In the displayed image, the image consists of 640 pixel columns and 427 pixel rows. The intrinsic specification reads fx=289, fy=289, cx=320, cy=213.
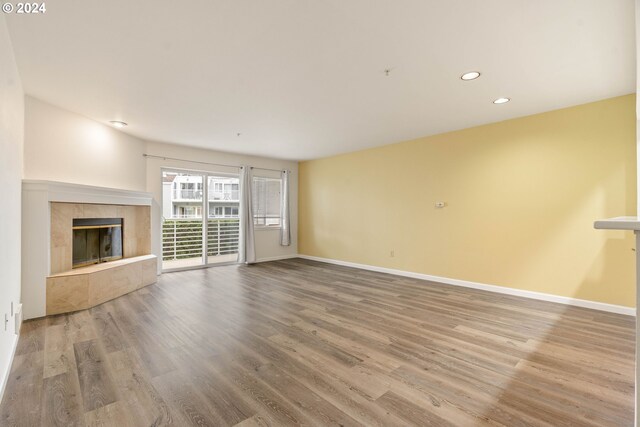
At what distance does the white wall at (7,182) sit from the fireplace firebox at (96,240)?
1243mm

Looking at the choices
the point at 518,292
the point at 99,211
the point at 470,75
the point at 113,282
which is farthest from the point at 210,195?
the point at 518,292

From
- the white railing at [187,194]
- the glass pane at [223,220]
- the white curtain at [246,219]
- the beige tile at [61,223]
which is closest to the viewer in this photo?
the beige tile at [61,223]

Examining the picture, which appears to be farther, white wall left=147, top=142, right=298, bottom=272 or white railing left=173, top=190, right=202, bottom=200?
white railing left=173, top=190, right=202, bottom=200

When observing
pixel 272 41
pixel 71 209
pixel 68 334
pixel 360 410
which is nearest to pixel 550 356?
pixel 360 410

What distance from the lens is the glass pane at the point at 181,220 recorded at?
5.71 m

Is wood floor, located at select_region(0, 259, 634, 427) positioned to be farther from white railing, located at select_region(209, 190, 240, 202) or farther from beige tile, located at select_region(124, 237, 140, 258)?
white railing, located at select_region(209, 190, 240, 202)

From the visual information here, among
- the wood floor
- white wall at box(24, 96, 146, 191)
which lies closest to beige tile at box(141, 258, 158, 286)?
the wood floor

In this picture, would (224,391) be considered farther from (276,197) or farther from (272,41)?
(276,197)

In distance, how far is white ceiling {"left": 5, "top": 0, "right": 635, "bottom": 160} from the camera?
1.96 meters

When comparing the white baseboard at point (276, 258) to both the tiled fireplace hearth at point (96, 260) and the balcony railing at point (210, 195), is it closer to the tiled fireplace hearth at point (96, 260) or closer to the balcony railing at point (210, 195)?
the balcony railing at point (210, 195)

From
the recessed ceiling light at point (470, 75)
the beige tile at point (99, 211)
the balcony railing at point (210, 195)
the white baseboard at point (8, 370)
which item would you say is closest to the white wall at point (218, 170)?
the balcony railing at point (210, 195)

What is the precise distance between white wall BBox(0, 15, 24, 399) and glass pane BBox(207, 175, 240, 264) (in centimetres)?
356

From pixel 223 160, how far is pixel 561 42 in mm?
5741

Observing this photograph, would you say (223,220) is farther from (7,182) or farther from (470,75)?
(470,75)
